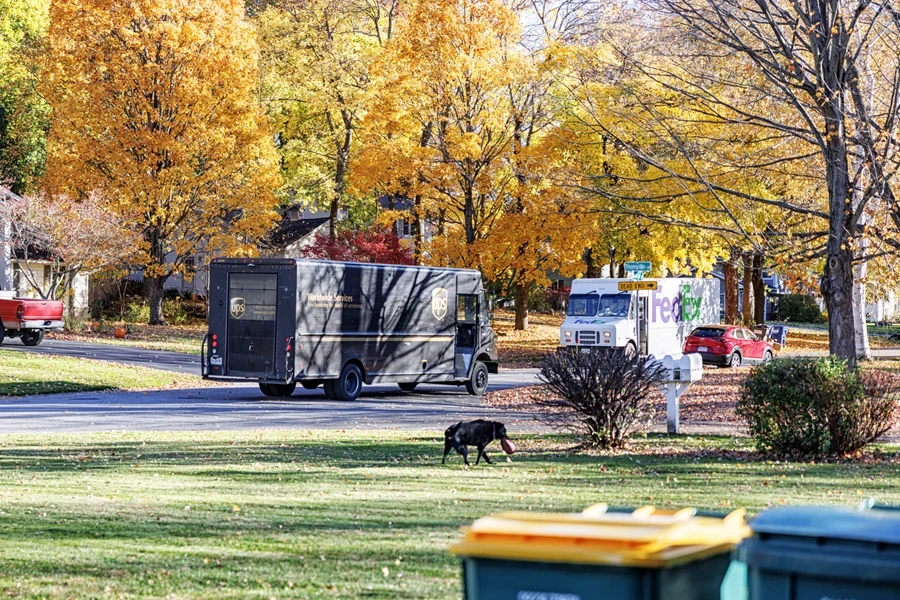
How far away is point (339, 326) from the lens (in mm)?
26375

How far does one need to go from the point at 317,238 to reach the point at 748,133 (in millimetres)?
24448

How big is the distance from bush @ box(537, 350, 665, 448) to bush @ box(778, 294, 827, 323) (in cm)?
6707

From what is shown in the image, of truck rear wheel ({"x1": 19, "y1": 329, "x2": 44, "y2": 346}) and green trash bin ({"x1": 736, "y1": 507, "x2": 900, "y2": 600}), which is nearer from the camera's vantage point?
green trash bin ({"x1": 736, "y1": 507, "x2": 900, "y2": 600})

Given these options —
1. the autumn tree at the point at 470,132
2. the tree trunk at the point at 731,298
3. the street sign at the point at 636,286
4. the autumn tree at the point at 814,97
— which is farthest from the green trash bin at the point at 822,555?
the tree trunk at the point at 731,298

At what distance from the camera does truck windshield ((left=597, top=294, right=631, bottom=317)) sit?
127 feet

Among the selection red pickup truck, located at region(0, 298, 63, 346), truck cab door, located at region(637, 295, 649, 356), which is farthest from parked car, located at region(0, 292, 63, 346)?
truck cab door, located at region(637, 295, 649, 356)

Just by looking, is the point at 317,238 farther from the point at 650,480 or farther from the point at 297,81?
the point at 650,480

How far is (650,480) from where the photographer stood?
508 inches

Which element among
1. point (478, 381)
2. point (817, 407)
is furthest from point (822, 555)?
point (478, 381)

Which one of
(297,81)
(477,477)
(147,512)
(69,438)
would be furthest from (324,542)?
(297,81)

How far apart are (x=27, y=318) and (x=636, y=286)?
1943 cm

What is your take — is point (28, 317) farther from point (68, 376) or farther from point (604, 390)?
point (604, 390)

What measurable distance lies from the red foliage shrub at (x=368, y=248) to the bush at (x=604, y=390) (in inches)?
1055

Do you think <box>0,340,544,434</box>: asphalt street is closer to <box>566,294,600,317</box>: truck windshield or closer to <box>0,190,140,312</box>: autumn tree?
<box>566,294,600,317</box>: truck windshield
